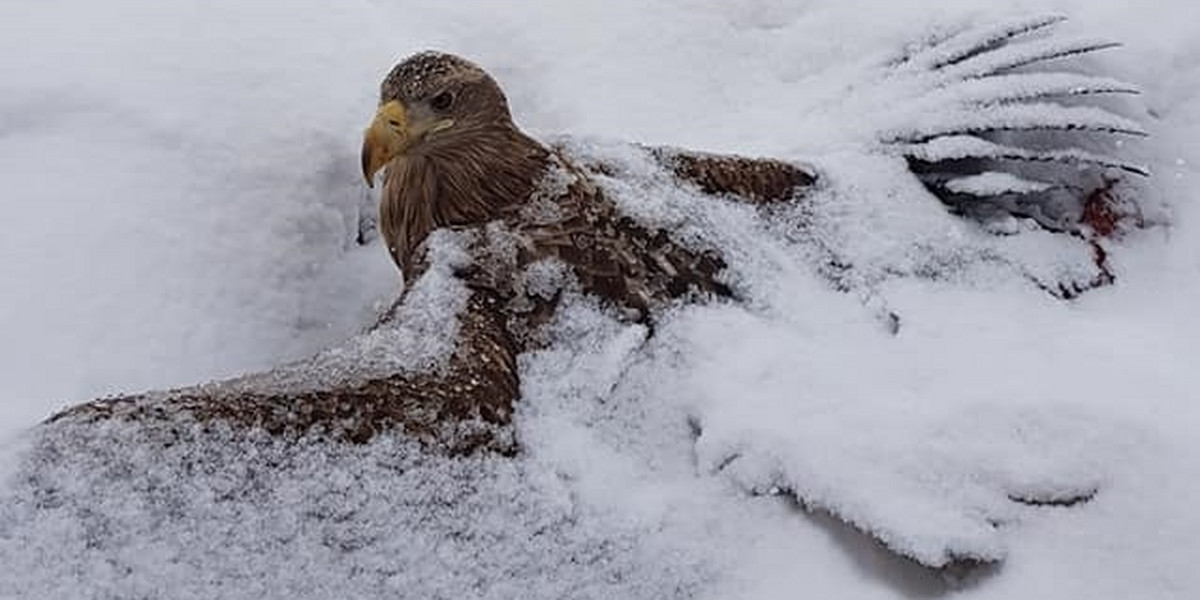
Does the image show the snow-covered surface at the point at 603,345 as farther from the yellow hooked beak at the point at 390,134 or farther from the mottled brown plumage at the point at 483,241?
the yellow hooked beak at the point at 390,134

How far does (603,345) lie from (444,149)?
1.76 feet

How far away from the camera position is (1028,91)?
2938mm

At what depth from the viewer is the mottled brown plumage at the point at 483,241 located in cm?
211

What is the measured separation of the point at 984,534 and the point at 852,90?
126cm

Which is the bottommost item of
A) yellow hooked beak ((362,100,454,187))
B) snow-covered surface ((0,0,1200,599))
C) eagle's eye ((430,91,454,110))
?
snow-covered surface ((0,0,1200,599))

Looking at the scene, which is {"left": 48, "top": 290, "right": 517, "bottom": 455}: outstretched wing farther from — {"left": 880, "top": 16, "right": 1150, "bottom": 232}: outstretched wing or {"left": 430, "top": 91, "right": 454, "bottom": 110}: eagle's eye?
{"left": 880, "top": 16, "right": 1150, "bottom": 232}: outstretched wing

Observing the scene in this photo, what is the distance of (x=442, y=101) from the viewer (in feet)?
9.16

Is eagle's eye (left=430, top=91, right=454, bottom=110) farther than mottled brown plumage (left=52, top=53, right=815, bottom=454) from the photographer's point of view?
Yes

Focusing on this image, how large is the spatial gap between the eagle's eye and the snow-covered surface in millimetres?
263

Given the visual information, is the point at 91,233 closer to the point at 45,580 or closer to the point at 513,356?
the point at 513,356

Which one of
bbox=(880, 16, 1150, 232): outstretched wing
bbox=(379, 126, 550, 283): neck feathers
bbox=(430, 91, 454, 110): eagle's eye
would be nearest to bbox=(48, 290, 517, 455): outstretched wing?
bbox=(379, 126, 550, 283): neck feathers

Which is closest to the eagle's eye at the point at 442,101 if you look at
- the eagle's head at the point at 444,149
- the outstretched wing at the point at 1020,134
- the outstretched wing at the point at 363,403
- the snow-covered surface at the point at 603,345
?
the eagle's head at the point at 444,149

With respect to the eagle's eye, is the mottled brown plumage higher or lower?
lower

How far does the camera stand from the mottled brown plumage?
211 centimetres
